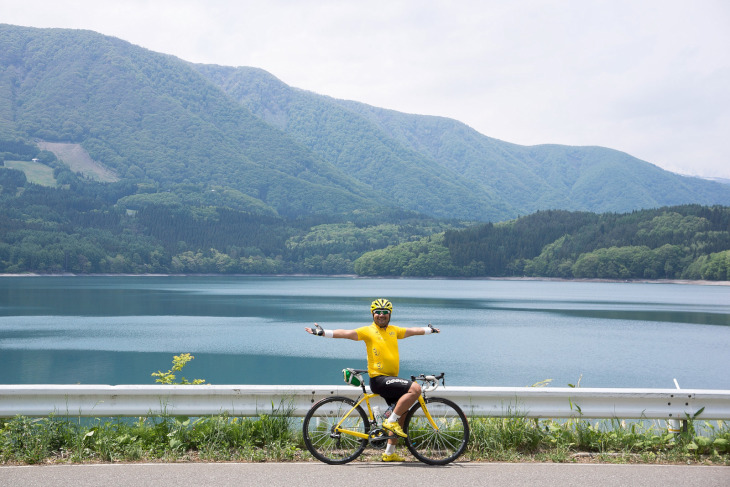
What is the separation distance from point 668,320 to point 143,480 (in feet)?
223

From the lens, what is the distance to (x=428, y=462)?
798 cm

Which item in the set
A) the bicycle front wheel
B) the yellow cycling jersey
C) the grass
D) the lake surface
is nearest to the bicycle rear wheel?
the grass

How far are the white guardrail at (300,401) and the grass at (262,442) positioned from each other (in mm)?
187

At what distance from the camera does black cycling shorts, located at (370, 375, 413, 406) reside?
26.5 ft

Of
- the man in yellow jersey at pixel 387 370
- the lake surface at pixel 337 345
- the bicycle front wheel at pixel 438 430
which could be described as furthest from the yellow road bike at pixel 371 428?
the lake surface at pixel 337 345

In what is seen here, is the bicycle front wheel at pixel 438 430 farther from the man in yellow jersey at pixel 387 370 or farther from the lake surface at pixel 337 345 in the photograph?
the lake surface at pixel 337 345

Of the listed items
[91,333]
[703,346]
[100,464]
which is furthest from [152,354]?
[703,346]

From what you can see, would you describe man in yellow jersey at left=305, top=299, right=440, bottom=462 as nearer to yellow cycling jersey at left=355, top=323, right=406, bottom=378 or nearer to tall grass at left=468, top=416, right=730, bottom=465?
yellow cycling jersey at left=355, top=323, right=406, bottom=378

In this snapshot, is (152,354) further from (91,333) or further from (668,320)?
(668,320)

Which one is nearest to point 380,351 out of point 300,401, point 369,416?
point 369,416

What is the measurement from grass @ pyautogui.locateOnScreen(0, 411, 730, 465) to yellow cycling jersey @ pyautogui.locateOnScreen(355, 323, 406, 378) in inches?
45.0

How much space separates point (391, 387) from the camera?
26.5 ft

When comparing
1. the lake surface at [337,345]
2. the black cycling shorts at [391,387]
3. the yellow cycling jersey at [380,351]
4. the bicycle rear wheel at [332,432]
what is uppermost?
the yellow cycling jersey at [380,351]

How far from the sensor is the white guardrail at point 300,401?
8266 millimetres
